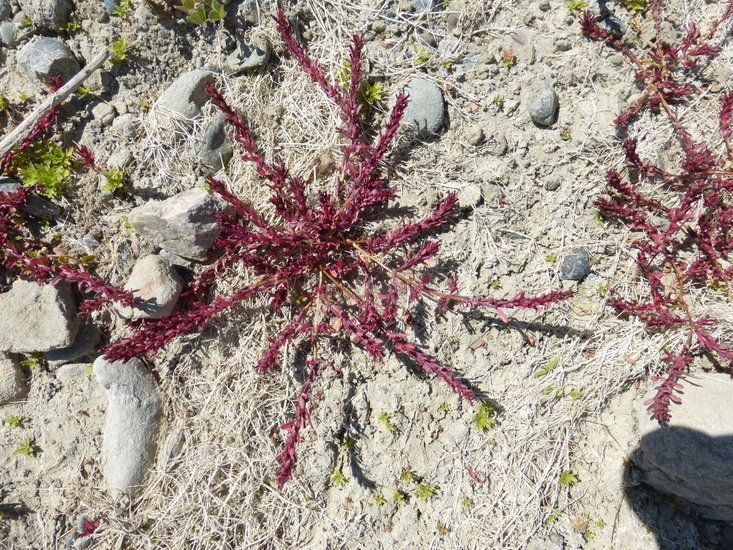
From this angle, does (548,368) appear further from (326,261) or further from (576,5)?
(576,5)

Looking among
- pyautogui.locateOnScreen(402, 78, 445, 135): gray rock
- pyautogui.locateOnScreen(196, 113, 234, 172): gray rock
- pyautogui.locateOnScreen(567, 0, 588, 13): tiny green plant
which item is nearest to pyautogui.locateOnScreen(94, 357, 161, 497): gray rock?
pyautogui.locateOnScreen(196, 113, 234, 172): gray rock

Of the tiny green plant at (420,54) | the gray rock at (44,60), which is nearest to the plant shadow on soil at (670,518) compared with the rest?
the tiny green plant at (420,54)

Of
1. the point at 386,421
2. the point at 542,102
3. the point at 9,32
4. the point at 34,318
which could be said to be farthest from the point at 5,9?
the point at 386,421

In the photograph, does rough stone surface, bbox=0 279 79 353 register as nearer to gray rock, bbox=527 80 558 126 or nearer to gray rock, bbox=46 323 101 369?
gray rock, bbox=46 323 101 369

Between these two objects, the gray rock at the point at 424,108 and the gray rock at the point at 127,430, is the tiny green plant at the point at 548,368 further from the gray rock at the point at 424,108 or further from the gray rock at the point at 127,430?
the gray rock at the point at 127,430

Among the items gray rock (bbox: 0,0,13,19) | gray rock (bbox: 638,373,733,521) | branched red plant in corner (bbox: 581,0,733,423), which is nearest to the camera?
gray rock (bbox: 638,373,733,521)

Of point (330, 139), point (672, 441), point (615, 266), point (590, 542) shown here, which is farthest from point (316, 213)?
point (590, 542)
